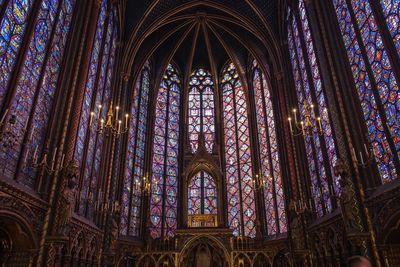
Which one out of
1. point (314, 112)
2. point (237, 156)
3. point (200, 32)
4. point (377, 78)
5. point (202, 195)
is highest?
point (200, 32)

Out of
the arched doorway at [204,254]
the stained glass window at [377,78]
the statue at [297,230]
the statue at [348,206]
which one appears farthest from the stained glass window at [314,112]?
the arched doorway at [204,254]

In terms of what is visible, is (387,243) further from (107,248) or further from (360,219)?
(107,248)

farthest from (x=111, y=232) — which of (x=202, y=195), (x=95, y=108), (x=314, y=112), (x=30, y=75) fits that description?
(x=314, y=112)

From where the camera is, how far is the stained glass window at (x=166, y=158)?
22.7 m

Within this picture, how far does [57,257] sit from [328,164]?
1144 cm

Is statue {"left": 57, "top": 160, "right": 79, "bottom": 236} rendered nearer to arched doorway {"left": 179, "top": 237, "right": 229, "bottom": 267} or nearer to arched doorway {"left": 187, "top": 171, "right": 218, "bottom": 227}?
arched doorway {"left": 179, "top": 237, "right": 229, "bottom": 267}

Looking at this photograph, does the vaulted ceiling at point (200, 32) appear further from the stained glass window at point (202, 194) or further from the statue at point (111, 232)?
the statue at point (111, 232)

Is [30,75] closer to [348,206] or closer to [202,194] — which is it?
[348,206]

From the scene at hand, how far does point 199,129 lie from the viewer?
26.9 meters

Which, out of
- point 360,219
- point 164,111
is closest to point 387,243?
point 360,219

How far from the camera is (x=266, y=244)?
19844 mm

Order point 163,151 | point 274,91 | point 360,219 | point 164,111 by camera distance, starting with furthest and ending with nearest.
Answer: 1. point 164,111
2. point 163,151
3. point 274,91
4. point 360,219

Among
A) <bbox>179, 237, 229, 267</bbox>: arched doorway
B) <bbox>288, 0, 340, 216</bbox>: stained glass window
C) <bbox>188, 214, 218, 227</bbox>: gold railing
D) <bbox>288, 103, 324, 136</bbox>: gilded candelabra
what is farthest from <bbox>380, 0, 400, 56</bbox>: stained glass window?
<bbox>188, 214, 218, 227</bbox>: gold railing

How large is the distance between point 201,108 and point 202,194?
7997 millimetres
